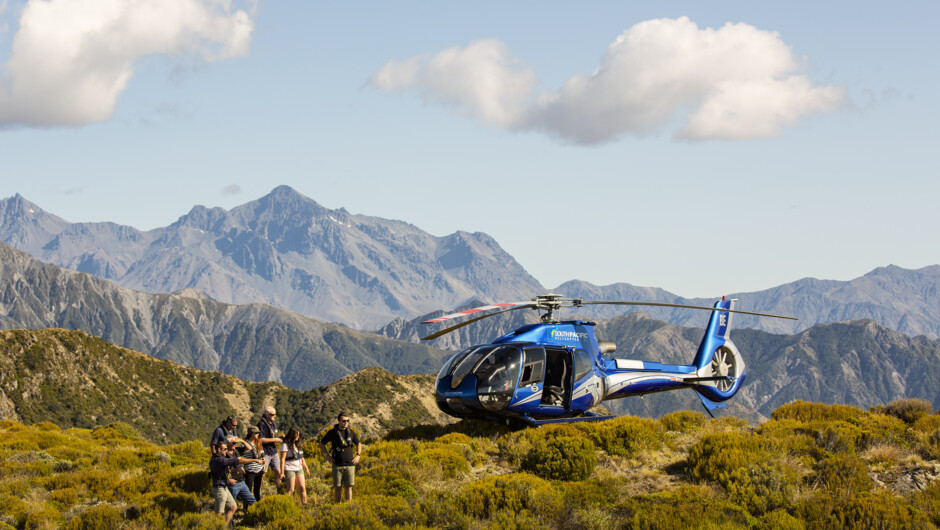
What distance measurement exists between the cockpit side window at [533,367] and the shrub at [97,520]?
33.0ft

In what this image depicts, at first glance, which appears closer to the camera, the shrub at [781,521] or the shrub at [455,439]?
the shrub at [781,521]

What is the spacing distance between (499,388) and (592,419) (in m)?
3.50

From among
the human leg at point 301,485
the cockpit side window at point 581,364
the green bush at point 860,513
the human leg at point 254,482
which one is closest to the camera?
Result: the green bush at point 860,513

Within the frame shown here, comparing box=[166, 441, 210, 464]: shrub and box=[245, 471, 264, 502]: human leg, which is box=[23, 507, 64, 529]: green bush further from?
box=[166, 441, 210, 464]: shrub

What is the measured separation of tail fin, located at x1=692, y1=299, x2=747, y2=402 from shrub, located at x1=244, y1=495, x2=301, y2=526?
17.1 m

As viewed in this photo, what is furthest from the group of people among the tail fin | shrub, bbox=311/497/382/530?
the tail fin

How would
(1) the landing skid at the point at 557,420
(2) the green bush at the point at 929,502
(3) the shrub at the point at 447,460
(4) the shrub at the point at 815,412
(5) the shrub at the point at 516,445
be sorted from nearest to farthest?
1. (2) the green bush at the point at 929,502
2. (3) the shrub at the point at 447,460
3. (5) the shrub at the point at 516,445
4. (1) the landing skid at the point at 557,420
5. (4) the shrub at the point at 815,412

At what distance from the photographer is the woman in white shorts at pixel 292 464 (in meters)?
17.0

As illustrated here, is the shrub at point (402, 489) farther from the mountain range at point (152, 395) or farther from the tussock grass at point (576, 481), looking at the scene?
the mountain range at point (152, 395)

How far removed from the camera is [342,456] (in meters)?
16.6

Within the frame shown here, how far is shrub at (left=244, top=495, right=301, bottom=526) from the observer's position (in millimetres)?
15305

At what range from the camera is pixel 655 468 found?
18.9 m

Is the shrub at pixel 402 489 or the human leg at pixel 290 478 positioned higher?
the human leg at pixel 290 478

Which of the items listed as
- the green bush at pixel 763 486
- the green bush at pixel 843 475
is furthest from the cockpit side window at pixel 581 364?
the green bush at pixel 843 475
